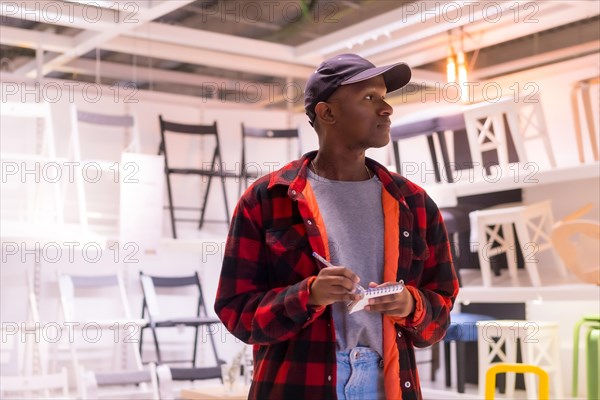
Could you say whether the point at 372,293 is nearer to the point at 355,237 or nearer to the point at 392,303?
the point at 392,303

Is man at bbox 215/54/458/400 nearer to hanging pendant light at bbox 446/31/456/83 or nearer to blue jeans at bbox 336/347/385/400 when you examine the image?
blue jeans at bbox 336/347/385/400

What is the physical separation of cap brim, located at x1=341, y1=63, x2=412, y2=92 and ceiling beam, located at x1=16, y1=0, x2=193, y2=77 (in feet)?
11.6

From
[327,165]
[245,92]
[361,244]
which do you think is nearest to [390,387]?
[361,244]

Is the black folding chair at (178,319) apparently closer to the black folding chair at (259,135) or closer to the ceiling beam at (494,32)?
the black folding chair at (259,135)

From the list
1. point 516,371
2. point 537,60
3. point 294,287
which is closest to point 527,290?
point 516,371

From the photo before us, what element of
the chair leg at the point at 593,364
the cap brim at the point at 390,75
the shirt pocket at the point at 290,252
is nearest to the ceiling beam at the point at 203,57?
the chair leg at the point at 593,364

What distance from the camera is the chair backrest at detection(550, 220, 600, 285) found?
4.12 meters

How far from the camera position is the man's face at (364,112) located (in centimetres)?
178

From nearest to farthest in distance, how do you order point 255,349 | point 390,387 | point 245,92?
1. point 390,387
2. point 255,349
3. point 245,92

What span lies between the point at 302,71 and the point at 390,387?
231 inches

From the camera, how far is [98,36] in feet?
19.7

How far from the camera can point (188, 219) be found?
22.0 feet

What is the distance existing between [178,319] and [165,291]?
70 cm

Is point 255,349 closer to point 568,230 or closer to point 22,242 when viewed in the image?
point 568,230
